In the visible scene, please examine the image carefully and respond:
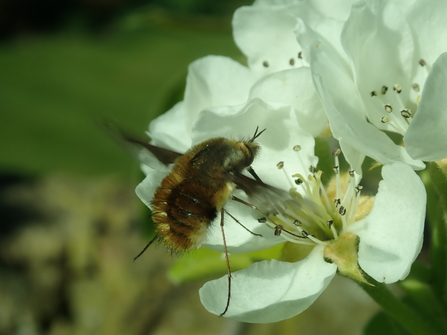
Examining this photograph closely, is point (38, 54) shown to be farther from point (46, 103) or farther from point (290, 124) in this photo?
point (290, 124)

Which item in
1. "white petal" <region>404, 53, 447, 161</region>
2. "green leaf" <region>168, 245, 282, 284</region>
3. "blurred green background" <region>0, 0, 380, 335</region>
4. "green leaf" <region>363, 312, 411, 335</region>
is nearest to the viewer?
"white petal" <region>404, 53, 447, 161</region>

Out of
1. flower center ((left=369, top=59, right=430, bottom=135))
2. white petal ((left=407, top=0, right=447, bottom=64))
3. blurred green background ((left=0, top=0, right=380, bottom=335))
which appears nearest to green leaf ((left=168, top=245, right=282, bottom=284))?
blurred green background ((left=0, top=0, right=380, bottom=335))

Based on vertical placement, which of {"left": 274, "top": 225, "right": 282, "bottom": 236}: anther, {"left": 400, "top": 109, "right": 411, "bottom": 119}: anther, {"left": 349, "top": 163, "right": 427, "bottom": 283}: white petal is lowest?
{"left": 274, "top": 225, "right": 282, "bottom": 236}: anther

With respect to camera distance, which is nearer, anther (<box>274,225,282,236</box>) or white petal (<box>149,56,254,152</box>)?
anther (<box>274,225,282,236</box>)

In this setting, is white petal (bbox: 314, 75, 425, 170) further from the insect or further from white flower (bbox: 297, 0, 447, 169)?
the insect

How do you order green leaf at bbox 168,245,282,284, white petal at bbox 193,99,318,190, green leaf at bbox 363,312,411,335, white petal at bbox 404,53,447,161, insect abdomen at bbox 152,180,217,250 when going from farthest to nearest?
green leaf at bbox 168,245,282,284
green leaf at bbox 363,312,411,335
white petal at bbox 193,99,318,190
insect abdomen at bbox 152,180,217,250
white petal at bbox 404,53,447,161

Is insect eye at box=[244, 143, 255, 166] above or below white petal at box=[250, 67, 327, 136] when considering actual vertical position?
below

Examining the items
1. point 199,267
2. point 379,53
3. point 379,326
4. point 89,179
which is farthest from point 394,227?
point 89,179
